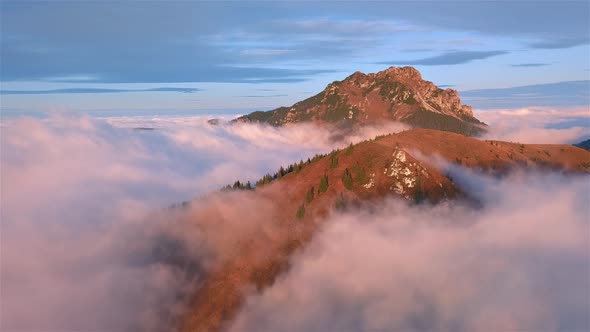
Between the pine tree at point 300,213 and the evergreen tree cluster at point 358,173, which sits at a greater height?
the evergreen tree cluster at point 358,173

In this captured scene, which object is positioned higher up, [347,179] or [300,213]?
[347,179]

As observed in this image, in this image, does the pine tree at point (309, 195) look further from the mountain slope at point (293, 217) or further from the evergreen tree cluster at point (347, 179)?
the evergreen tree cluster at point (347, 179)

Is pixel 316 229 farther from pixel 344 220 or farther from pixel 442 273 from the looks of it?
pixel 442 273

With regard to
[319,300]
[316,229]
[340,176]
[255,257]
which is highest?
[340,176]

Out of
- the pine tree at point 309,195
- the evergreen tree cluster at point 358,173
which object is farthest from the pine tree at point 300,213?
the evergreen tree cluster at point 358,173

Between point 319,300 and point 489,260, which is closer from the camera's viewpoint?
point 319,300

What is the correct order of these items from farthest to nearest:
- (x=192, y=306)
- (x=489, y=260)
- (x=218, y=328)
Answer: (x=489, y=260)
(x=192, y=306)
(x=218, y=328)

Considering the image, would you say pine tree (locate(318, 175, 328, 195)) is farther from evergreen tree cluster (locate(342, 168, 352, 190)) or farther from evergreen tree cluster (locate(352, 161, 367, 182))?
evergreen tree cluster (locate(352, 161, 367, 182))


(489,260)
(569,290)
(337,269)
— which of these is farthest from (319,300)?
(569,290)

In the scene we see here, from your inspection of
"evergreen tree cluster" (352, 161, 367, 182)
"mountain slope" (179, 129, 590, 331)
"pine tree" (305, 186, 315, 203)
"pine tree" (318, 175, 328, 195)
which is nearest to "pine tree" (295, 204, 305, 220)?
"mountain slope" (179, 129, 590, 331)

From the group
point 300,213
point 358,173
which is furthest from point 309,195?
point 358,173

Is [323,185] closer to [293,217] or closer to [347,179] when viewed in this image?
[347,179]
